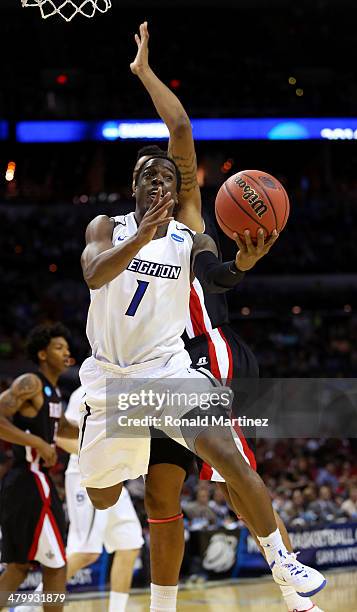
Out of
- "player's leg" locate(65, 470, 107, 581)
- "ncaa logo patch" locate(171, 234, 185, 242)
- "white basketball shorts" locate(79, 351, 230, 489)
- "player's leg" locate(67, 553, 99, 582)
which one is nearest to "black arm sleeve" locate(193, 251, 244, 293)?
"ncaa logo patch" locate(171, 234, 185, 242)

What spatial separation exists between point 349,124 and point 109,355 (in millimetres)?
12551

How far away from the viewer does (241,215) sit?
4.01 metres

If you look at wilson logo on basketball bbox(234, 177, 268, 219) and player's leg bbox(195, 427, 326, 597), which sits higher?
wilson logo on basketball bbox(234, 177, 268, 219)

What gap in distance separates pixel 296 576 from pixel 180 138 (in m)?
2.16

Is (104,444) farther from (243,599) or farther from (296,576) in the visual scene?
(243,599)

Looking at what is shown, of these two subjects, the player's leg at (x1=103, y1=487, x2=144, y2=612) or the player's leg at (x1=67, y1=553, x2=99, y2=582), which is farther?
the player's leg at (x1=67, y1=553, x2=99, y2=582)

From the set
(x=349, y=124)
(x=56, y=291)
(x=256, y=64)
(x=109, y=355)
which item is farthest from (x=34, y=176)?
(x=109, y=355)

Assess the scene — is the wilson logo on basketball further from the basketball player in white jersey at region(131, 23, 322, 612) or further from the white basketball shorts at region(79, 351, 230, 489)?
the white basketball shorts at region(79, 351, 230, 489)

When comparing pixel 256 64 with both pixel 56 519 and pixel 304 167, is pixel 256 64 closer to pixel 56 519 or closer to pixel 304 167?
pixel 304 167

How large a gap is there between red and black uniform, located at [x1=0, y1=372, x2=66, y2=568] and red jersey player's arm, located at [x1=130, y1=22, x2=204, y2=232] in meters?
1.67

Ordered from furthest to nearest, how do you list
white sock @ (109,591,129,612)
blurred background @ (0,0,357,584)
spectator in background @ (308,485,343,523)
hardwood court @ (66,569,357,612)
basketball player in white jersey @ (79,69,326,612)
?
blurred background @ (0,0,357,584)
spectator in background @ (308,485,343,523)
hardwood court @ (66,569,357,612)
white sock @ (109,591,129,612)
basketball player in white jersey @ (79,69,326,612)

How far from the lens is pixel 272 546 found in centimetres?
370

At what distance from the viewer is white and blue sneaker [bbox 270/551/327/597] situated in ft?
11.7

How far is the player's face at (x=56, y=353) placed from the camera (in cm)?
591
